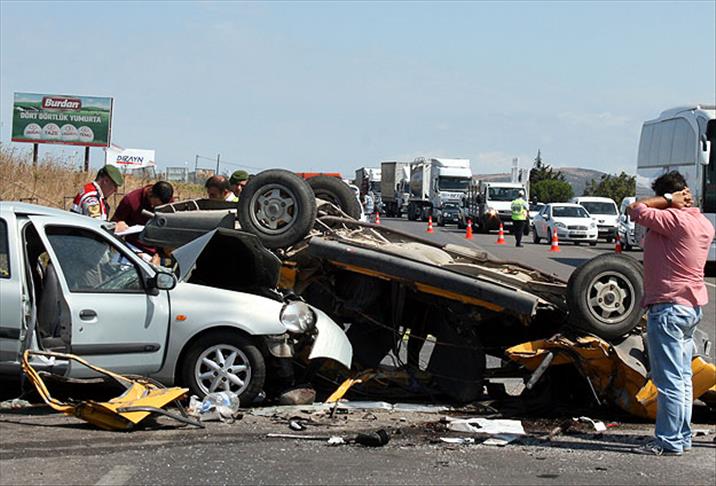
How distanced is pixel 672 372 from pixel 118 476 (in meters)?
3.60

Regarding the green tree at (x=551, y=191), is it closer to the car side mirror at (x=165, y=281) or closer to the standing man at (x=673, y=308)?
the car side mirror at (x=165, y=281)

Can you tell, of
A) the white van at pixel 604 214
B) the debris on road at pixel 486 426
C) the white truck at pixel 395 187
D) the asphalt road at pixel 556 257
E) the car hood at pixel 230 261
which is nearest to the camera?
the debris on road at pixel 486 426

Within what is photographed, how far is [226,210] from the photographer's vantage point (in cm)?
980

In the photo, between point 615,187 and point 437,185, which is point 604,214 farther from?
point 615,187

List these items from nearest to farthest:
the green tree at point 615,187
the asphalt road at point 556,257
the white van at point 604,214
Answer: the asphalt road at point 556,257
the white van at point 604,214
the green tree at point 615,187

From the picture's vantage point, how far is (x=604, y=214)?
4206 cm

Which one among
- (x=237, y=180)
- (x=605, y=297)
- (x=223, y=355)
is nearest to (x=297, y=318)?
(x=223, y=355)

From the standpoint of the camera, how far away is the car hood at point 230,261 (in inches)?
344

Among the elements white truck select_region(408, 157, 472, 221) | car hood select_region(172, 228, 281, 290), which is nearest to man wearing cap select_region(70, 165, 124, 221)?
car hood select_region(172, 228, 281, 290)

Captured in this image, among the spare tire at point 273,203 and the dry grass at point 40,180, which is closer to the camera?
the spare tire at point 273,203

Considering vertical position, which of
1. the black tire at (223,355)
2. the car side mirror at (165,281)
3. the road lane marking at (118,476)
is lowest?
the road lane marking at (118,476)

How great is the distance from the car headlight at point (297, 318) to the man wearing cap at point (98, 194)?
292 centimetres

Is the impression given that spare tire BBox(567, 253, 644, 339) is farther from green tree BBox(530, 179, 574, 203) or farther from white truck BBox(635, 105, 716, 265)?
green tree BBox(530, 179, 574, 203)

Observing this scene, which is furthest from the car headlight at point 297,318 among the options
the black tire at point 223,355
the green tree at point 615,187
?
the green tree at point 615,187
